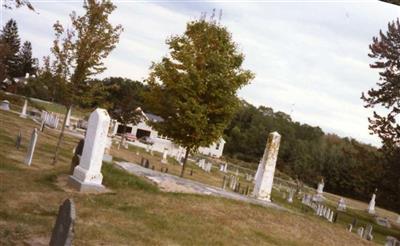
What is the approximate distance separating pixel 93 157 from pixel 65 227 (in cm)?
729

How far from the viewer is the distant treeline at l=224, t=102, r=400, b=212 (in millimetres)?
25891

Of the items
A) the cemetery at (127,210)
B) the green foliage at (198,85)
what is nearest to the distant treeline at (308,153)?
the green foliage at (198,85)

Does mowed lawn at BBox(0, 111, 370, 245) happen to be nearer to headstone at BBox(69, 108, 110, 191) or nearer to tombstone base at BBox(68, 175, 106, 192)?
tombstone base at BBox(68, 175, 106, 192)

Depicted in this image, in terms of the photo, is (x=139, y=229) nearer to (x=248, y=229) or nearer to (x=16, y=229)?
(x=16, y=229)

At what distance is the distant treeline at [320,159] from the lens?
2589cm

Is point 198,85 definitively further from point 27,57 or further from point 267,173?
point 27,57

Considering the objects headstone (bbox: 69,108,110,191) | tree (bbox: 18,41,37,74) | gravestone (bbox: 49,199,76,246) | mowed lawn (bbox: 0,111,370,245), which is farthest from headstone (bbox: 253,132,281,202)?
tree (bbox: 18,41,37,74)

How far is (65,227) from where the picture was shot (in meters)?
5.36

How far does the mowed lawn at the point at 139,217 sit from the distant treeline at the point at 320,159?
535 inches

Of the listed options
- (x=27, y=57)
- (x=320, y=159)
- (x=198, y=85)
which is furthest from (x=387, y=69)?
(x=27, y=57)

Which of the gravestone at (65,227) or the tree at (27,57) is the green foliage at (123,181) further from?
the tree at (27,57)

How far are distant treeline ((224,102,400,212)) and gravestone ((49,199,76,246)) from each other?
72.5 ft

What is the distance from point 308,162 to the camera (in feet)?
203

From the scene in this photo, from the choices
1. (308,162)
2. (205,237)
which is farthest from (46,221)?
(308,162)
